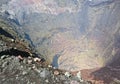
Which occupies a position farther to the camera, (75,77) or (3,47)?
(3,47)

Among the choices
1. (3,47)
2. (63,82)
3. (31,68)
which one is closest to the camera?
(63,82)

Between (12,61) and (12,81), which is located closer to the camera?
(12,81)

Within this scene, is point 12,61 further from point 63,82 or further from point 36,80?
point 63,82

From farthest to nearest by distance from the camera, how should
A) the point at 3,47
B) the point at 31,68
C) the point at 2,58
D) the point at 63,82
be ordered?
the point at 3,47 → the point at 2,58 → the point at 31,68 → the point at 63,82

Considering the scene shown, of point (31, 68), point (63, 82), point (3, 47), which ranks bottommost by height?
point (63, 82)

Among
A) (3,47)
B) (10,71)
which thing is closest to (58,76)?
(10,71)

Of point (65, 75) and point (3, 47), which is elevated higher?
point (3, 47)

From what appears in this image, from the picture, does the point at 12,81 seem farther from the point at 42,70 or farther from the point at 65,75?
the point at 65,75

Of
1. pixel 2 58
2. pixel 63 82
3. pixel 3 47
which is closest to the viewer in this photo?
pixel 63 82

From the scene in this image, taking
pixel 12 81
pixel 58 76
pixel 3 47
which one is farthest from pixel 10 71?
pixel 3 47
